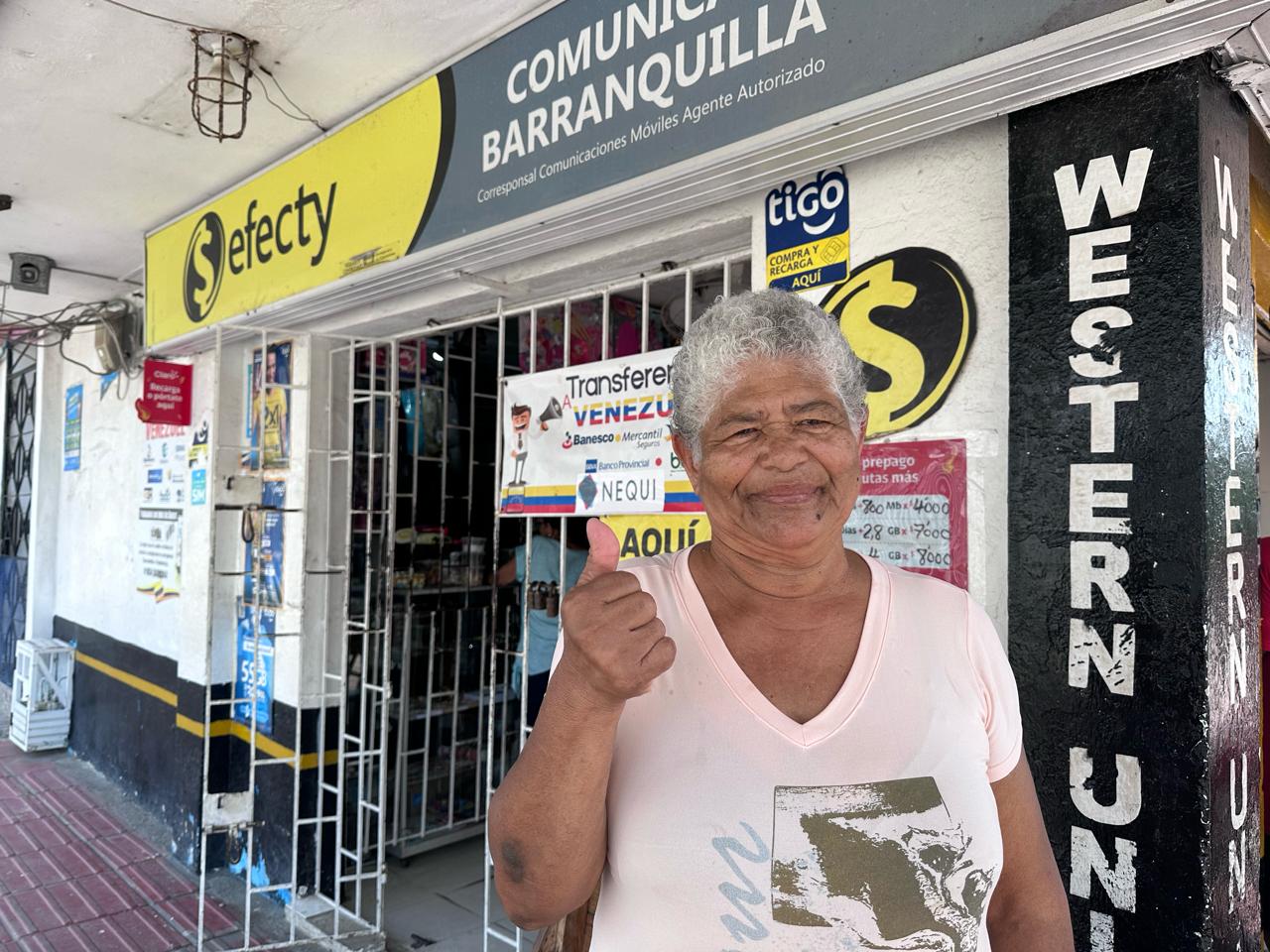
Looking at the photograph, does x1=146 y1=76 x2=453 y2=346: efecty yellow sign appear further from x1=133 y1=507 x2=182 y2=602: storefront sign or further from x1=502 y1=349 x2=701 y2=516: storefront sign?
x1=133 y1=507 x2=182 y2=602: storefront sign

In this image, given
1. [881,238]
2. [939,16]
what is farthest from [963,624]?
[939,16]

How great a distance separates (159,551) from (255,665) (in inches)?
63.0

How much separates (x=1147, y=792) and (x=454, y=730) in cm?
410

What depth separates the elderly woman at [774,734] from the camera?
0.99m

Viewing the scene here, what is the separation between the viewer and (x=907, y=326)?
191 centimetres

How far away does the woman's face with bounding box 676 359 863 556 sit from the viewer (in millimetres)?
1156

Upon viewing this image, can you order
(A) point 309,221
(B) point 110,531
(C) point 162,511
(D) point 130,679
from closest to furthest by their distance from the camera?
(A) point 309,221
(C) point 162,511
(D) point 130,679
(B) point 110,531

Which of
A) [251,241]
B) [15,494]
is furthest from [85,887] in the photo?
[15,494]

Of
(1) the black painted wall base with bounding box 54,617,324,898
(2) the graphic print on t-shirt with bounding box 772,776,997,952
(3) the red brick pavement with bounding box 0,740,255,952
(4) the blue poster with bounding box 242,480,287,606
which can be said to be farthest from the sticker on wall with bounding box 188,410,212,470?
(2) the graphic print on t-shirt with bounding box 772,776,997,952

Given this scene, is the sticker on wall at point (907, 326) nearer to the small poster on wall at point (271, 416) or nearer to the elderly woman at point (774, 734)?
the elderly woman at point (774, 734)

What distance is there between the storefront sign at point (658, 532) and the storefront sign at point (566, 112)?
3.20 feet

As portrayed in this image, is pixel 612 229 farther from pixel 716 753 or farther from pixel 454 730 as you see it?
pixel 454 730

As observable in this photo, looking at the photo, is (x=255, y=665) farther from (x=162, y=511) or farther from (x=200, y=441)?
(x=162, y=511)

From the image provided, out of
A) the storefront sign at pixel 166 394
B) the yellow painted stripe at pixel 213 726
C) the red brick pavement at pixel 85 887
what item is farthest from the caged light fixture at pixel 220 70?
the red brick pavement at pixel 85 887
